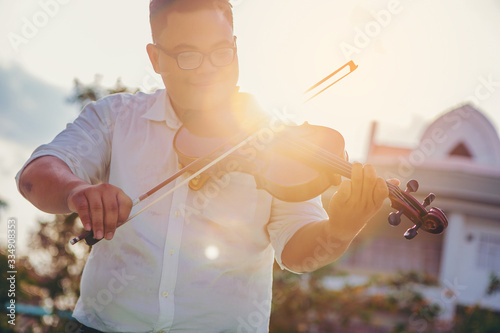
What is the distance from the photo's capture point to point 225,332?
1.65 meters

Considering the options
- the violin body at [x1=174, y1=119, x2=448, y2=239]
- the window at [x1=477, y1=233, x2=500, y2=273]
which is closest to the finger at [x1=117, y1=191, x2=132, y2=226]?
the violin body at [x1=174, y1=119, x2=448, y2=239]

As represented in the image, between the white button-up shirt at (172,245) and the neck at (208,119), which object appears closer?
the white button-up shirt at (172,245)

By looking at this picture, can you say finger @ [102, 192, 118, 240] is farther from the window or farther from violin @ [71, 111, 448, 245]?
the window

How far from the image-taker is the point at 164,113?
1.97 metres

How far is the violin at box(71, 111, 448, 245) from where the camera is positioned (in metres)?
1.75

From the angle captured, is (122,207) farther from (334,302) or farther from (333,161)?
(334,302)

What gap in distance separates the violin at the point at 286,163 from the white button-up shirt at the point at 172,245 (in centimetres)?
5

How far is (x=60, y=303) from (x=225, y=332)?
332 cm

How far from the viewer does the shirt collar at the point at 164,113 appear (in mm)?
1946

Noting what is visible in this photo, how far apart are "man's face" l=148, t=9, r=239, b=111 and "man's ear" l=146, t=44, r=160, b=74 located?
20 mm

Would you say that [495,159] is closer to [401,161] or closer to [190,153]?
[401,161]

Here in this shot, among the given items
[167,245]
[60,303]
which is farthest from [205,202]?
[60,303]

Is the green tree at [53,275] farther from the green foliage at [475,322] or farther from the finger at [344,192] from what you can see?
the green foliage at [475,322]

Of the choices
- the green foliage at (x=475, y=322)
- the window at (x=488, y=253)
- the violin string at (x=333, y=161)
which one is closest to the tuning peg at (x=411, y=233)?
the violin string at (x=333, y=161)
